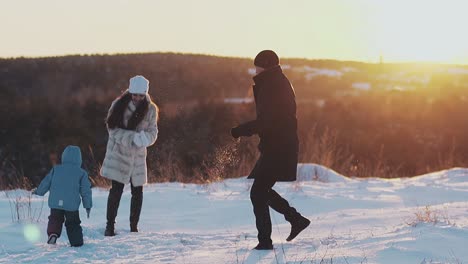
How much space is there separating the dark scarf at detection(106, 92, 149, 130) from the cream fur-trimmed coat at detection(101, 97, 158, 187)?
34mm

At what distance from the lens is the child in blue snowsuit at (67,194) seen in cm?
557

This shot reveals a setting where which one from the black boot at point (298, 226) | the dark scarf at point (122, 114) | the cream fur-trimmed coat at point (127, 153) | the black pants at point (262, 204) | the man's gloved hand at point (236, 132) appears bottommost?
the black boot at point (298, 226)

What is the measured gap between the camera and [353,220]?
7.18 metres

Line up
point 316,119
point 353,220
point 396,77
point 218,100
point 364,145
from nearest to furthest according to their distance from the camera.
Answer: point 353,220
point 364,145
point 316,119
point 218,100
point 396,77

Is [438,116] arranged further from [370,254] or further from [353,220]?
[370,254]

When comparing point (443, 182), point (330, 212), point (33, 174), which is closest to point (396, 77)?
point (33, 174)

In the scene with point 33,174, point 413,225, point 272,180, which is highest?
point 272,180

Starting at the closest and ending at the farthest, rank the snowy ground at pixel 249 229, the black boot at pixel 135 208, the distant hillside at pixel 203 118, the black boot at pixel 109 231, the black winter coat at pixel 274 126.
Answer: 1. the snowy ground at pixel 249 229
2. the black winter coat at pixel 274 126
3. the black boot at pixel 109 231
4. the black boot at pixel 135 208
5. the distant hillside at pixel 203 118

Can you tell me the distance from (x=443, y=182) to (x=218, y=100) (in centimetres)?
1936

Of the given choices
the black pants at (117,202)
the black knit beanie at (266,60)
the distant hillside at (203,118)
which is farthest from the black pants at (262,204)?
the distant hillside at (203,118)

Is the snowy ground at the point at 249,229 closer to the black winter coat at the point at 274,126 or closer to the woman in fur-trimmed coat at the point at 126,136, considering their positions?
the woman in fur-trimmed coat at the point at 126,136

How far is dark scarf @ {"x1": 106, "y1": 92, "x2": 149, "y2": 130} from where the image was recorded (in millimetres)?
6273

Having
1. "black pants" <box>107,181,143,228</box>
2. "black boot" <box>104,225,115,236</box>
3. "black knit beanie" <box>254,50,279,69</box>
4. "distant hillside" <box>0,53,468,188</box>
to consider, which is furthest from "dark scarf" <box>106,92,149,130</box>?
"distant hillside" <box>0,53,468,188</box>

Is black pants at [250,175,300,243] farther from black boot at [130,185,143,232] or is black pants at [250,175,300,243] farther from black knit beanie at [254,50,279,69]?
black boot at [130,185,143,232]
